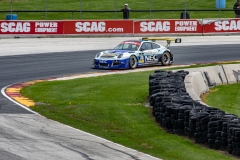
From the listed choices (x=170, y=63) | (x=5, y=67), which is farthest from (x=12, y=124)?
(x=170, y=63)

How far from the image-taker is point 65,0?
A: 1961 inches

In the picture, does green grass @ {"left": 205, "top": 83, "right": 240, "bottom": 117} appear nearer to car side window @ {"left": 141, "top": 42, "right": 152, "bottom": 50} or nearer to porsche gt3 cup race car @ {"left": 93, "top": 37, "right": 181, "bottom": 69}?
porsche gt3 cup race car @ {"left": 93, "top": 37, "right": 181, "bottom": 69}

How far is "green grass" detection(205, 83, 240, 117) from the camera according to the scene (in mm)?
18609

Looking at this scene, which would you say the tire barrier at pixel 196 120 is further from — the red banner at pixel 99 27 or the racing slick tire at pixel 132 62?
the red banner at pixel 99 27

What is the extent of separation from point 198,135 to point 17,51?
21.9 metres

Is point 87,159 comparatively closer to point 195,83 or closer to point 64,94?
point 64,94

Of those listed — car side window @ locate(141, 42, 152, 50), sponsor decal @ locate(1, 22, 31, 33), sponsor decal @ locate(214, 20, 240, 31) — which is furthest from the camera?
sponsor decal @ locate(214, 20, 240, 31)

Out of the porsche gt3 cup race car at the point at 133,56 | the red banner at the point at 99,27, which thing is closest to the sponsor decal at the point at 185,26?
the red banner at the point at 99,27

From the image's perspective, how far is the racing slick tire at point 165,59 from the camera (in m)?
29.2

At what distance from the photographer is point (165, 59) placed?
29391 mm

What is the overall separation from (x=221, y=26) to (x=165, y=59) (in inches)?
514

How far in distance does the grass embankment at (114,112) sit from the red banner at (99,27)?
49.9ft

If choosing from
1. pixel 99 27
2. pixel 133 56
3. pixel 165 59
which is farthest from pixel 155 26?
pixel 133 56

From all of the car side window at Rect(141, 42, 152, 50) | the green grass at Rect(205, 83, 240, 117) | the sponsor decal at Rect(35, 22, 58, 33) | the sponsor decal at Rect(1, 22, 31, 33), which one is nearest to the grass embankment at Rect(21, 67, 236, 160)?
the green grass at Rect(205, 83, 240, 117)
